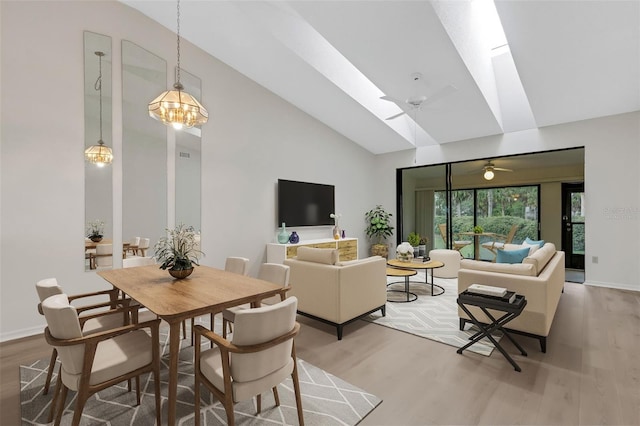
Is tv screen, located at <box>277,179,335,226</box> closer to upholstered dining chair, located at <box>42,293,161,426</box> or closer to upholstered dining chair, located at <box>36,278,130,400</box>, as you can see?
upholstered dining chair, located at <box>36,278,130,400</box>

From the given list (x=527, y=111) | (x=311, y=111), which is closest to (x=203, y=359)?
(x=311, y=111)

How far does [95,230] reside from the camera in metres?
3.66

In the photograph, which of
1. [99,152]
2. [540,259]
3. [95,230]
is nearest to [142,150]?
[99,152]

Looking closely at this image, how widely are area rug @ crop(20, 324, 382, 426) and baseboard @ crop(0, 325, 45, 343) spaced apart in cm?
113

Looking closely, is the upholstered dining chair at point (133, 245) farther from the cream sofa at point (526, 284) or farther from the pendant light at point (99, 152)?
the cream sofa at point (526, 284)

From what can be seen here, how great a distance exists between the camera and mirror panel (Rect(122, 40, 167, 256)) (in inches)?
153

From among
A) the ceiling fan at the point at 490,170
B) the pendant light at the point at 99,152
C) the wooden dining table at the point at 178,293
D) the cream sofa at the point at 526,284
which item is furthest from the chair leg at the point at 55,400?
the ceiling fan at the point at 490,170

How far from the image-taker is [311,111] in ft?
20.3

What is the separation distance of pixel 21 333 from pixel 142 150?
2.39m

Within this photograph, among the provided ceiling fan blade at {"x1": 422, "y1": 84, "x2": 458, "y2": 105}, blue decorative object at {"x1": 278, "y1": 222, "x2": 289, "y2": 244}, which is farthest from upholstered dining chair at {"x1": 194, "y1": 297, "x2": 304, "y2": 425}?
blue decorative object at {"x1": 278, "y1": 222, "x2": 289, "y2": 244}

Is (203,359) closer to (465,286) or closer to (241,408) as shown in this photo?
(241,408)

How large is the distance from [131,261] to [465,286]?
11.8 ft

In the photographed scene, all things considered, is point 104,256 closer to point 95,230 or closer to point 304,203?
point 95,230

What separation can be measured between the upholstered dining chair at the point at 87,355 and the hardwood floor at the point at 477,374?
0.76 m
